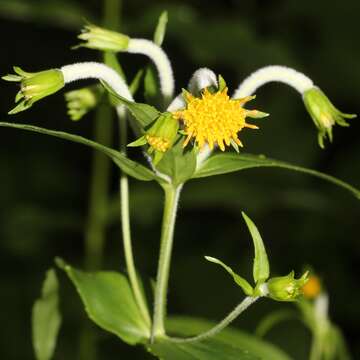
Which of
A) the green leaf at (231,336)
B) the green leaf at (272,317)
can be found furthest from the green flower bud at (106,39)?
the green leaf at (272,317)

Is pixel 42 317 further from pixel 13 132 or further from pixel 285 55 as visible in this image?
pixel 13 132

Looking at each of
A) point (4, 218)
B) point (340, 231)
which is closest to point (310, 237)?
point (340, 231)

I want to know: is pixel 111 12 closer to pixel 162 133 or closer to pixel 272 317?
pixel 272 317

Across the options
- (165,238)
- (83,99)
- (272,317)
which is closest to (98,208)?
(272,317)

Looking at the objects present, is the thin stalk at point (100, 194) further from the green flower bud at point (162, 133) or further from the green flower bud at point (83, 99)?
the green flower bud at point (162, 133)

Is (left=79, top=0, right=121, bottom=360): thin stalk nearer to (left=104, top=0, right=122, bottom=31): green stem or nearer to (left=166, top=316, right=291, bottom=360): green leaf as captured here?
(left=104, top=0, right=122, bottom=31): green stem

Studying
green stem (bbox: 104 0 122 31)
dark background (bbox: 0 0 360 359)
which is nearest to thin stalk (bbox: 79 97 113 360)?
dark background (bbox: 0 0 360 359)
